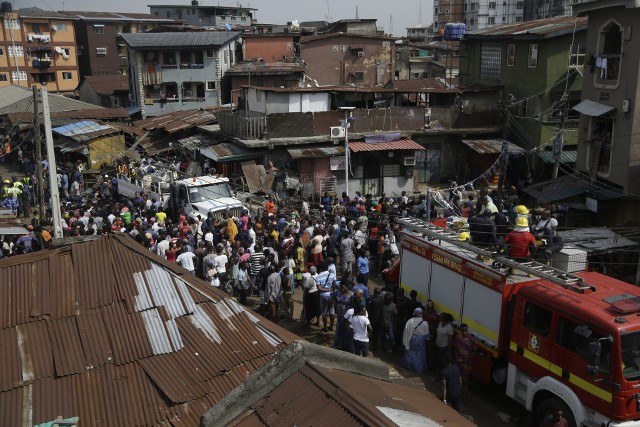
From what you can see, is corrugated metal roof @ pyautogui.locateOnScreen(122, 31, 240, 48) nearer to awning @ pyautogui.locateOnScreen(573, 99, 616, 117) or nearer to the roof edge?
awning @ pyautogui.locateOnScreen(573, 99, 616, 117)

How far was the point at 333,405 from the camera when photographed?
5.19 m

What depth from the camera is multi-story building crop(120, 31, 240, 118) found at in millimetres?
42719

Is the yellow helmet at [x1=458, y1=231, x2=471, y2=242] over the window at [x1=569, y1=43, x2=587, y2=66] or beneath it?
beneath

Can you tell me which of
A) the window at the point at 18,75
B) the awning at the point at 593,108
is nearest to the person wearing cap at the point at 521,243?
the awning at the point at 593,108

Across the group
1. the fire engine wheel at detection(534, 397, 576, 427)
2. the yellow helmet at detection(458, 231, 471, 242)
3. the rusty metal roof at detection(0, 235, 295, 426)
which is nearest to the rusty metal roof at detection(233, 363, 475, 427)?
the rusty metal roof at detection(0, 235, 295, 426)

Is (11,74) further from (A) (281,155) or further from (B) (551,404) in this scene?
(B) (551,404)

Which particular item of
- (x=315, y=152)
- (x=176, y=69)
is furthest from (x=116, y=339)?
(x=176, y=69)

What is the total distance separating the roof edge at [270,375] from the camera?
531 cm

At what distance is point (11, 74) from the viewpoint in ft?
201

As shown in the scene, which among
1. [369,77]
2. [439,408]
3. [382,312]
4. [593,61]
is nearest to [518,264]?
[382,312]

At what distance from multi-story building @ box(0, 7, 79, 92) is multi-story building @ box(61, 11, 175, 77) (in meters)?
1.44

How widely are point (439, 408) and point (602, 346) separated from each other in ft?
12.2

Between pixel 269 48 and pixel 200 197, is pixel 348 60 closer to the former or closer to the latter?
pixel 269 48

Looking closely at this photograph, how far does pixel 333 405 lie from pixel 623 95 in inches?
743
